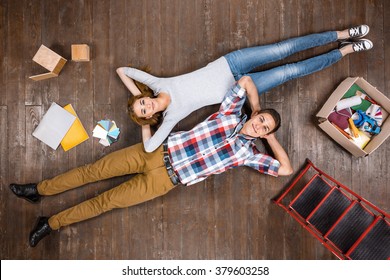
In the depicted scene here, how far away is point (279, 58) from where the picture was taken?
8.38ft

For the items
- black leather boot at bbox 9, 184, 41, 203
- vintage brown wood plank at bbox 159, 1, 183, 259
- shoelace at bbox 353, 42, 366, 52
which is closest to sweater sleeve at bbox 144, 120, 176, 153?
vintage brown wood plank at bbox 159, 1, 183, 259

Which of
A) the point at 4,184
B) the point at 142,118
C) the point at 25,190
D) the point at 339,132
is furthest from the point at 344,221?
the point at 4,184

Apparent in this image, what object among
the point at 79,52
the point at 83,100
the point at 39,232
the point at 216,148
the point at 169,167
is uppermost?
the point at 79,52

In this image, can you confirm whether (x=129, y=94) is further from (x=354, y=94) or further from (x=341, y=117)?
(x=354, y=94)

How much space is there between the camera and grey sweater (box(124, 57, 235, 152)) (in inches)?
91.5

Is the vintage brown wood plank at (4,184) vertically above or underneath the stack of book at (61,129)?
underneath

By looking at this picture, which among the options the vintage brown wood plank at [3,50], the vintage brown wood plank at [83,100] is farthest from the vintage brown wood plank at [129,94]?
the vintage brown wood plank at [3,50]

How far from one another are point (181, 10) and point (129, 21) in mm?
439

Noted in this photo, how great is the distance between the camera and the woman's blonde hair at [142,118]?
2.25 m

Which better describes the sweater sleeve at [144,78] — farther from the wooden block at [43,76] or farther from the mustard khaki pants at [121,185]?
the wooden block at [43,76]

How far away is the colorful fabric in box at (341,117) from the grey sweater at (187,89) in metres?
0.89

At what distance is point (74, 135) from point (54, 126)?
177mm

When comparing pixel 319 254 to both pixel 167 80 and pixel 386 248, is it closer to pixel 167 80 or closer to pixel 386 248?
pixel 386 248

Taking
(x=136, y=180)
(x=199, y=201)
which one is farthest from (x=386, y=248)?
(x=136, y=180)
